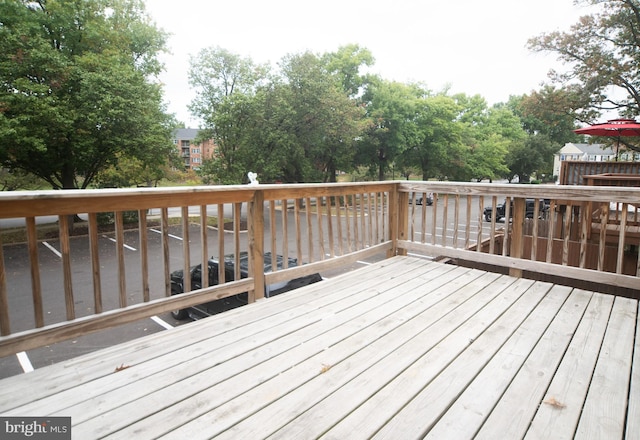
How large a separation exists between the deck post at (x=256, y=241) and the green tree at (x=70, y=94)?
474 inches

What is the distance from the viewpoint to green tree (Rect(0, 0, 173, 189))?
37.3ft

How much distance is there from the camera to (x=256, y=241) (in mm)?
2771

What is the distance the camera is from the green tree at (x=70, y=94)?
11359mm

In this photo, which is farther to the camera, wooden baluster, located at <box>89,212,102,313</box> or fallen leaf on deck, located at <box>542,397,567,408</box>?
wooden baluster, located at <box>89,212,102,313</box>

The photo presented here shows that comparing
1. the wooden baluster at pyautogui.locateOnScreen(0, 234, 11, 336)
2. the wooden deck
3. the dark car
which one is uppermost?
the wooden baluster at pyautogui.locateOnScreen(0, 234, 11, 336)

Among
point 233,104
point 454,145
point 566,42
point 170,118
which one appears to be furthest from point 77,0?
point 454,145

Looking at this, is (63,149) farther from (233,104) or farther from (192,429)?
(192,429)

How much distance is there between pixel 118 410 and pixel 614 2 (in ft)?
61.0

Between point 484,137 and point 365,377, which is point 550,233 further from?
point 484,137

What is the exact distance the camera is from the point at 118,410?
1468 millimetres

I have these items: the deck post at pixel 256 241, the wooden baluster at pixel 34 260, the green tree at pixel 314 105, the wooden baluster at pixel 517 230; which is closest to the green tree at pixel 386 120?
the green tree at pixel 314 105

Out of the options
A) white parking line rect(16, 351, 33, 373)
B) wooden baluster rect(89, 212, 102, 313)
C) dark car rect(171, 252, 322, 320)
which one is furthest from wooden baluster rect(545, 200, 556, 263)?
white parking line rect(16, 351, 33, 373)

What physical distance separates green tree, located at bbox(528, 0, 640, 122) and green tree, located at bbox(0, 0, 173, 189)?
644 inches

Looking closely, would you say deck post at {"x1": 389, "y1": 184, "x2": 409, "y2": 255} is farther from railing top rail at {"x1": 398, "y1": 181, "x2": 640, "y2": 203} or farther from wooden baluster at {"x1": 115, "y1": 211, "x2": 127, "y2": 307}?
wooden baluster at {"x1": 115, "y1": 211, "x2": 127, "y2": 307}
